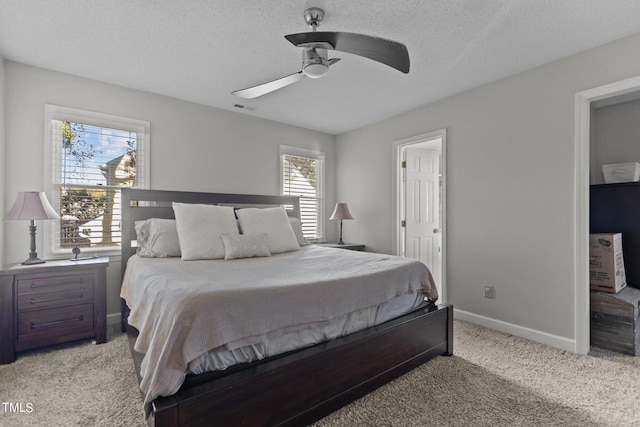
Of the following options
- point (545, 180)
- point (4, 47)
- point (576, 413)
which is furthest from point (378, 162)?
point (4, 47)

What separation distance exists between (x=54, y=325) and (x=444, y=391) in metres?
3.13

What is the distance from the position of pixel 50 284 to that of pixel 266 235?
1849 mm

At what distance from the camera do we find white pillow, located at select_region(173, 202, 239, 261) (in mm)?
2777

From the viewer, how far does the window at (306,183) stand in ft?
15.4

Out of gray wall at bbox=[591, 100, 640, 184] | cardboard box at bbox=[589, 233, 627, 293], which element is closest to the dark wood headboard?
cardboard box at bbox=[589, 233, 627, 293]

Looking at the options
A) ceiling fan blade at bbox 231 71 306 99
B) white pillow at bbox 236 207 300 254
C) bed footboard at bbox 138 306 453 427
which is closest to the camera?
bed footboard at bbox 138 306 453 427

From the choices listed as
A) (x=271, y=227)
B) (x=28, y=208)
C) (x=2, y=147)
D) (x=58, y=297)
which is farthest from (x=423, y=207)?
(x=2, y=147)

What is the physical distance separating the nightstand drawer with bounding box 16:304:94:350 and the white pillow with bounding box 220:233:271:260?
4.29 ft

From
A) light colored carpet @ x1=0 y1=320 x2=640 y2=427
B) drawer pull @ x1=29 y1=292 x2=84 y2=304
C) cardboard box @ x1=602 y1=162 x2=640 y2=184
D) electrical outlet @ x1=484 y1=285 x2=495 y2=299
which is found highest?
cardboard box @ x1=602 y1=162 x2=640 y2=184

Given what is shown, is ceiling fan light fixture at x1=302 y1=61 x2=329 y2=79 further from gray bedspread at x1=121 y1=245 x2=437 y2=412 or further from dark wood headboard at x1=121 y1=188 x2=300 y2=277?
dark wood headboard at x1=121 y1=188 x2=300 y2=277

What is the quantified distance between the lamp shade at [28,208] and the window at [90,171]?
0.44m

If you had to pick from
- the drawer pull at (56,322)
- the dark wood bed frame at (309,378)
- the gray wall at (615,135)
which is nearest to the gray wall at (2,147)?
the drawer pull at (56,322)

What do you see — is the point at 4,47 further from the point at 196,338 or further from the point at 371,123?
the point at 371,123

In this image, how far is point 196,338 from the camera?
1321mm
